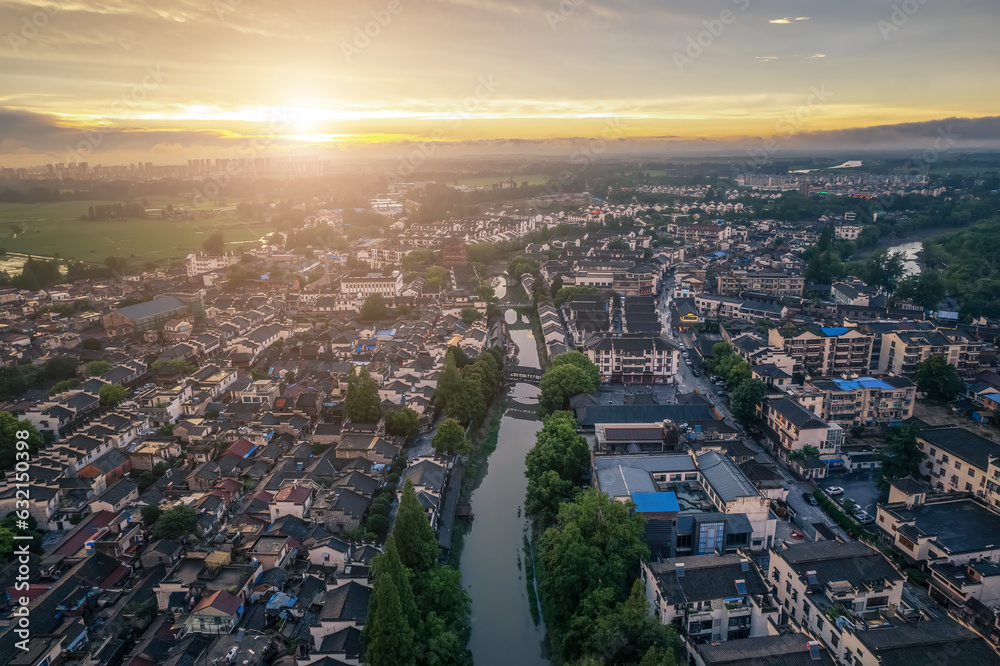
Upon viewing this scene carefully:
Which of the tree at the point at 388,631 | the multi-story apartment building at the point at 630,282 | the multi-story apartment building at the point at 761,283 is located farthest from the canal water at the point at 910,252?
the tree at the point at 388,631

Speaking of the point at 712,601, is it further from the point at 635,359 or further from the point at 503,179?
the point at 503,179

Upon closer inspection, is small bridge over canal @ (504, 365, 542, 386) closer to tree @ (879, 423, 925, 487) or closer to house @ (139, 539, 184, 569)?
tree @ (879, 423, 925, 487)

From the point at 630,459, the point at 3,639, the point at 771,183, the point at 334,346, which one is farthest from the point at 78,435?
the point at 771,183

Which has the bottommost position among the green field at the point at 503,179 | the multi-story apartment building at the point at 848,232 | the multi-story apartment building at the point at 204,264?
the multi-story apartment building at the point at 204,264

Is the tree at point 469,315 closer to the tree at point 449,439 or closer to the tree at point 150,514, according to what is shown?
the tree at point 449,439

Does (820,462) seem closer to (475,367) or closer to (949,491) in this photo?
(949,491)
